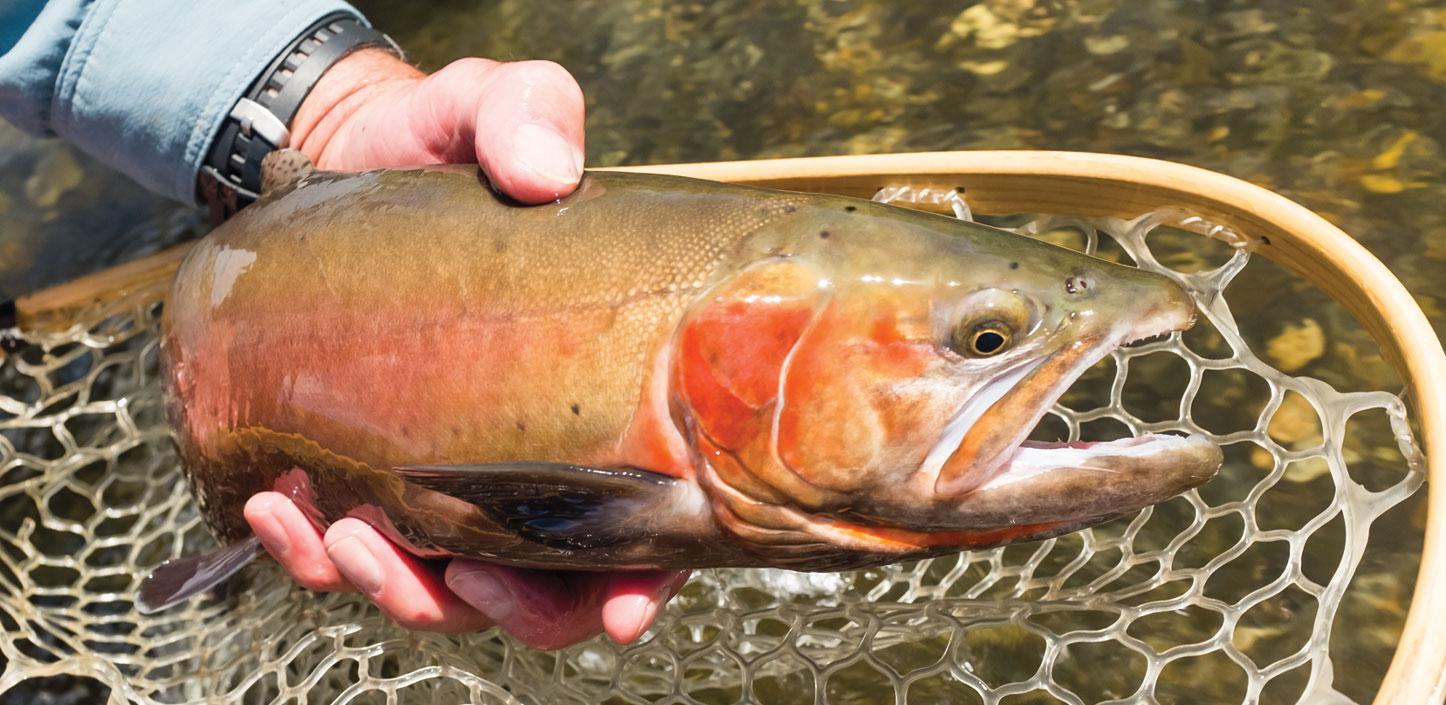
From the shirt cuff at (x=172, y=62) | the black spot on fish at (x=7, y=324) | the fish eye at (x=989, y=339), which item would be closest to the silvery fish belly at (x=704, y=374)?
the fish eye at (x=989, y=339)

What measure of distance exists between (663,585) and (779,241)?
2.71 feet

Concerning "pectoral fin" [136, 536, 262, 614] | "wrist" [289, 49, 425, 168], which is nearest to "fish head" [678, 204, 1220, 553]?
"pectoral fin" [136, 536, 262, 614]

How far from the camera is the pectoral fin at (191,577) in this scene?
111 inches

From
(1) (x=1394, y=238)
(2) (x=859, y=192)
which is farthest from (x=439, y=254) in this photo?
(1) (x=1394, y=238)

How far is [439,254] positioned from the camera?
221cm

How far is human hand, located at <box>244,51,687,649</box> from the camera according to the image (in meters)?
2.28

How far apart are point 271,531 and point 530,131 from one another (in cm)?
112

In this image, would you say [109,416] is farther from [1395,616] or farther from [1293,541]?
[1395,616]

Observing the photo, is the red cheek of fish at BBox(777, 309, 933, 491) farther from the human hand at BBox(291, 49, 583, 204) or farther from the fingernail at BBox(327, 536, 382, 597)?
the fingernail at BBox(327, 536, 382, 597)

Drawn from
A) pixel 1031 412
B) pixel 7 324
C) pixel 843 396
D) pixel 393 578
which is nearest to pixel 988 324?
pixel 1031 412

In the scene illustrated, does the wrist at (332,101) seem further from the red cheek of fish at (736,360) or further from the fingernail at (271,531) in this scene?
Result: the red cheek of fish at (736,360)

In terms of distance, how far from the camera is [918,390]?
5.99ft

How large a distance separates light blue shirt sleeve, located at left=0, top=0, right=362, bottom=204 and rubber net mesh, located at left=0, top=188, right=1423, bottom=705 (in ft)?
2.17

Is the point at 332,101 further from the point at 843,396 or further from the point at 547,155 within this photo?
the point at 843,396
